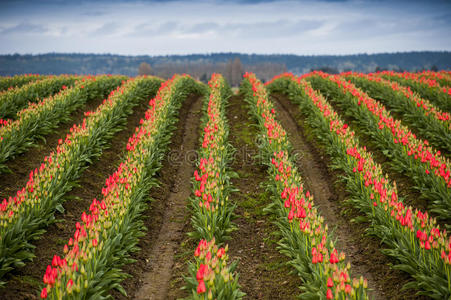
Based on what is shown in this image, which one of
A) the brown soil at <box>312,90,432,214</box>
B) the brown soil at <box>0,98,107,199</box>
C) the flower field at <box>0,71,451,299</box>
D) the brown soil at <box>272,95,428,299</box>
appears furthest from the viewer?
the brown soil at <box>0,98,107,199</box>

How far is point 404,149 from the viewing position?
10.1 meters

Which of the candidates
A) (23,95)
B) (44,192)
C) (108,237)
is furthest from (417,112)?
(23,95)

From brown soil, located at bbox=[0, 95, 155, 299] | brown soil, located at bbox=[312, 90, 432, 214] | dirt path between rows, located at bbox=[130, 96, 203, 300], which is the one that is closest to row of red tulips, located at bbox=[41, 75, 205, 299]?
brown soil, located at bbox=[0, 95, 155, 299]

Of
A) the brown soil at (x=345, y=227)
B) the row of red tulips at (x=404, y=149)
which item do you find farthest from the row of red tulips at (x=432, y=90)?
the brown soil at (x=345, y=227)

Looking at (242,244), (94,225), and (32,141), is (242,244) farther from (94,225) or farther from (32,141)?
(32,141)

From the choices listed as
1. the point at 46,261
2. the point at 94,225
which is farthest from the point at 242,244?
the point at 46,261

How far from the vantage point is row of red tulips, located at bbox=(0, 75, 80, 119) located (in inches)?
562

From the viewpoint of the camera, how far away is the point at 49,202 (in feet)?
→ 25.2

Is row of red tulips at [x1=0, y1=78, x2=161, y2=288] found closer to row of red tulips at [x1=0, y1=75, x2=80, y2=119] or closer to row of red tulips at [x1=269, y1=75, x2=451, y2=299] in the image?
row of red tulips at [x1=0, y1=75, x2=80, y2=119]

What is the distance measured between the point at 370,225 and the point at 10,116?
13.9 metres

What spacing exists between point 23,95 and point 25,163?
23.7ft

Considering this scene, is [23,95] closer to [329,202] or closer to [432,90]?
[329,202]

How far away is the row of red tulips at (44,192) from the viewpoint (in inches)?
247

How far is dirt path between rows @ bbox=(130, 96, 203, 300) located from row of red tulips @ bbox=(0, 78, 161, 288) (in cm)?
212
